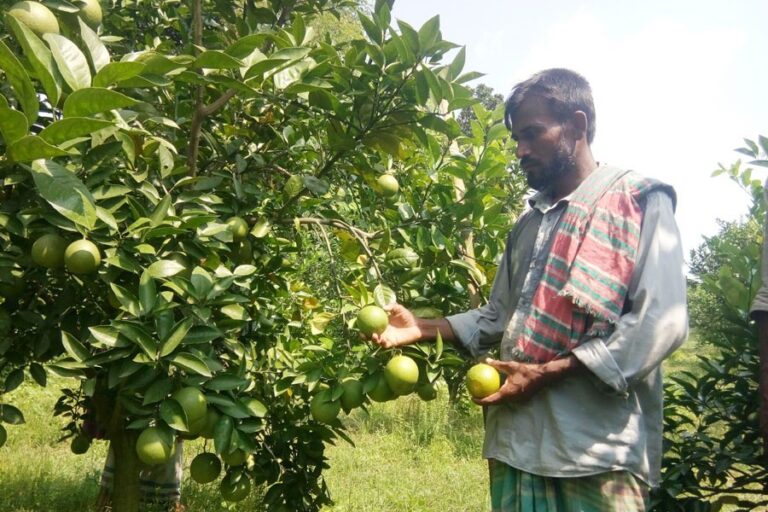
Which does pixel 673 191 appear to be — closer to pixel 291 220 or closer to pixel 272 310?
pixel 291 220

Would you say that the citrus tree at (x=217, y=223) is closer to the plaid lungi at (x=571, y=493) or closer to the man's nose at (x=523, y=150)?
the man's nose at (x=523, y=150)

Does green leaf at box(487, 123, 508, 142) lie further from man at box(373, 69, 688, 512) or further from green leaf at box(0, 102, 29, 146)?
green leaf at box(0, 102, 29, 146)

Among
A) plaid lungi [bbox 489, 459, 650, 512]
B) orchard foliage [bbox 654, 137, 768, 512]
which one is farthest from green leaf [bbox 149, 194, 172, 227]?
orchard foliage [bbox 654, 137, 768, 512]

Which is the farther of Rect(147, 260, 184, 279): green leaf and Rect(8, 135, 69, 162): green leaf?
Rect(147, 260, 184, 279): green leaf

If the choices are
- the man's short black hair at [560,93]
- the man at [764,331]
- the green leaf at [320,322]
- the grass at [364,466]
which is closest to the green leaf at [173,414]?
the green leaf at [320,322]

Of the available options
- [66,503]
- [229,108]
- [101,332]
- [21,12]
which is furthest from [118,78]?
[66,503]

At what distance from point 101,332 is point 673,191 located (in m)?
1.27

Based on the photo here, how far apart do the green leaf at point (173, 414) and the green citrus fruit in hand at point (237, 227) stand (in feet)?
1.67

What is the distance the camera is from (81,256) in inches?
48.0

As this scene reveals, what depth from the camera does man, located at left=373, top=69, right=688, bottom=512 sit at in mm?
1326

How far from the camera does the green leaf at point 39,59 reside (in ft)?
3.00

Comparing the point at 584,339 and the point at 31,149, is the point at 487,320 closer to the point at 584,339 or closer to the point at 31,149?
the point at 584,339

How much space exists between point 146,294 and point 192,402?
0.77 ft

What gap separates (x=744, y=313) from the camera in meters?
1.86
